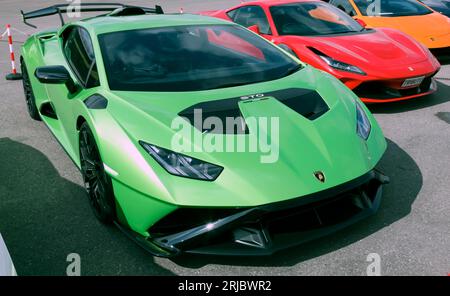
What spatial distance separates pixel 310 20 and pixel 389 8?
2.17 m

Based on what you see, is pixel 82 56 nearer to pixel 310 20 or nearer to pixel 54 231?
pixel 54 231

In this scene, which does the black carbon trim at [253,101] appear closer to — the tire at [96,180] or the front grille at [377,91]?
the tire at [96,180]

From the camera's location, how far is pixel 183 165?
9.26 ft

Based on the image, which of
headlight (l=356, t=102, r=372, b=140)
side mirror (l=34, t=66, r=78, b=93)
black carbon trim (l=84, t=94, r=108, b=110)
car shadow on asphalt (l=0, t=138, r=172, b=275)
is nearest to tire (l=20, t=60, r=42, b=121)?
car shadow on asphalt (l=0, t=138, r=172, b=275)

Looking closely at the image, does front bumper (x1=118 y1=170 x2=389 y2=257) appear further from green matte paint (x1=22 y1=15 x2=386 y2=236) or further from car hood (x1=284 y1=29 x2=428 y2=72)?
car hood (x1=284 y1=29 x2=428 y2=72)

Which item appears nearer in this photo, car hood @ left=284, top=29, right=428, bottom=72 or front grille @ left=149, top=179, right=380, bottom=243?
front grille @ left=149, top=179, right=380, bottom=243

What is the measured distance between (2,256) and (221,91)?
181 centimetres

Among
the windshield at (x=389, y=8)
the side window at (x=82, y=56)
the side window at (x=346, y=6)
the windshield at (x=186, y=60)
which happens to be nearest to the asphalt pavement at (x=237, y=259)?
the side window at (x=82, y=56)

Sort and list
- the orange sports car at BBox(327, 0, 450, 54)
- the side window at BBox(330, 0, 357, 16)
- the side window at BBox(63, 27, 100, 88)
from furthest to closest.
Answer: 1. the side window at BBox(330, 0, 357, 16)
2. the orange sports car at BBox(327, 0, 450, 54)
3. the side window at BBox(63, 27, 100, 88)

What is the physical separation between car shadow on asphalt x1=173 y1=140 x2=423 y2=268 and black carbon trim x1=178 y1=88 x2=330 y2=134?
764mm

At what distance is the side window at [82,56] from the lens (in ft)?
12.3

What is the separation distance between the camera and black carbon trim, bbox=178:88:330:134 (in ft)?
10.1

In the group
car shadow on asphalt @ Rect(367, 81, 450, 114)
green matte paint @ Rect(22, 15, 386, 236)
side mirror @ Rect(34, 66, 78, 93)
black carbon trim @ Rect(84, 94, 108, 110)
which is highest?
side mirror @ Rect(34, 66, 78, 93)

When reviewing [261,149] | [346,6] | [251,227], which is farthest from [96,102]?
[346,6]
